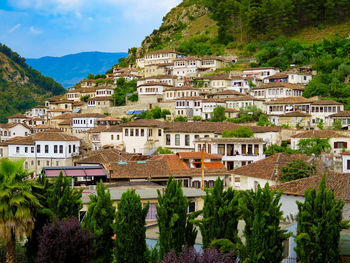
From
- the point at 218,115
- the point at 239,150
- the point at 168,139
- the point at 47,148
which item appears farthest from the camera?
Answer: the point at 218,115

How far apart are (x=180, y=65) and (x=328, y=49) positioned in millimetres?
26816

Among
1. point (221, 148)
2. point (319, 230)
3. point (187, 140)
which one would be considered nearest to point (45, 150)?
point (187, 140)

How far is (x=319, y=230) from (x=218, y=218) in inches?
146

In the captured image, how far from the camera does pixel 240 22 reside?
9625 cm

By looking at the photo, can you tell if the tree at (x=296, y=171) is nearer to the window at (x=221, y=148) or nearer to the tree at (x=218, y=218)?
the window at (x=221, y=148)

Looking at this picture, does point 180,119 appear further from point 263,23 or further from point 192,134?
point 263,23

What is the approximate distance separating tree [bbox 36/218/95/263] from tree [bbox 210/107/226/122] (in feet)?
147

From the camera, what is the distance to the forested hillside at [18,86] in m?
124

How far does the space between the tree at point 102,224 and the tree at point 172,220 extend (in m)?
1.92

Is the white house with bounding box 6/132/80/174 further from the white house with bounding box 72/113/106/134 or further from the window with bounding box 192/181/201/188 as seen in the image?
the window with bounding box 192/181/201/188

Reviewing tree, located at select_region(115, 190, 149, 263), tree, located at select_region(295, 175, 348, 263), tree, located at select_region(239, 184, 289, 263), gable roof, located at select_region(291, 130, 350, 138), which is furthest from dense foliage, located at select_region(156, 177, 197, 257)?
gable roof, located at select_region(291, 130, 350, 138)

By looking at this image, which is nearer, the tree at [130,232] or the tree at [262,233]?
the tree at [262,233]

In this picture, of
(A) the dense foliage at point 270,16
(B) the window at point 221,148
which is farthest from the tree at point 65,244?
(A) the dense foliage at point 270,16

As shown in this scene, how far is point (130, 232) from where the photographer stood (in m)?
15.9
